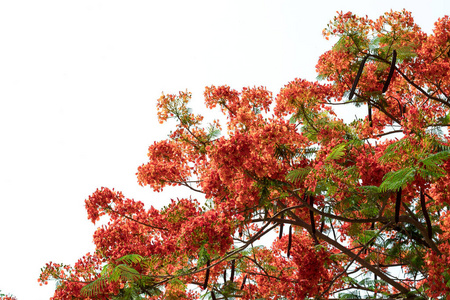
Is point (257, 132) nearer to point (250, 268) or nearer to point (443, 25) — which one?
point (250, 268)

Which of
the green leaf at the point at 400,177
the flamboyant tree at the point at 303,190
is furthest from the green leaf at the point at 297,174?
the green leaf at the point at 400,177

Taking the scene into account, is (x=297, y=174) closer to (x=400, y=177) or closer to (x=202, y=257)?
(x=400, y=177)

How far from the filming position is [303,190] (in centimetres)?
743

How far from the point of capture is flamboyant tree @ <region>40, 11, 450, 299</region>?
6332 mm

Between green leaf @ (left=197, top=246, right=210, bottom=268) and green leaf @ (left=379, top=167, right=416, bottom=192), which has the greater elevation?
green leaf @ (left=379, top=167, right=416, bottom=192)

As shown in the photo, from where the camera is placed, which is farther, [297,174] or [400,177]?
[297,174]

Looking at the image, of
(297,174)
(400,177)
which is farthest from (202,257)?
(400,177)

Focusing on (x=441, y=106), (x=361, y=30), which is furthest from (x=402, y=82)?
(x=361, y=30)

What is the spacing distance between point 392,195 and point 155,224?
15.9 ft

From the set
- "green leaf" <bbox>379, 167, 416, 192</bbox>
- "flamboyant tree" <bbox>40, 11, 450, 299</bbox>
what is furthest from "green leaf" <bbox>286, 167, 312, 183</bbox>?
"green leaf" <bbox>379, 167, 416, 192</bbox>

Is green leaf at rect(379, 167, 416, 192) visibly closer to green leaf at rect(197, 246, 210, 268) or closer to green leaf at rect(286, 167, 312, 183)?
green leaf at rect(286, 167, 312, 183)

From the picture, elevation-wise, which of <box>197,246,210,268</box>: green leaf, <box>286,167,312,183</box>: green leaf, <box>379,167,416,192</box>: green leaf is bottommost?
<box>197,246,210,268</box>: green leaf

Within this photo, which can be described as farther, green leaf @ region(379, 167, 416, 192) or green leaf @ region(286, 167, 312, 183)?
green leaf @ region(286, 167, 312, 183)

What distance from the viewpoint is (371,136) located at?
8.66m
